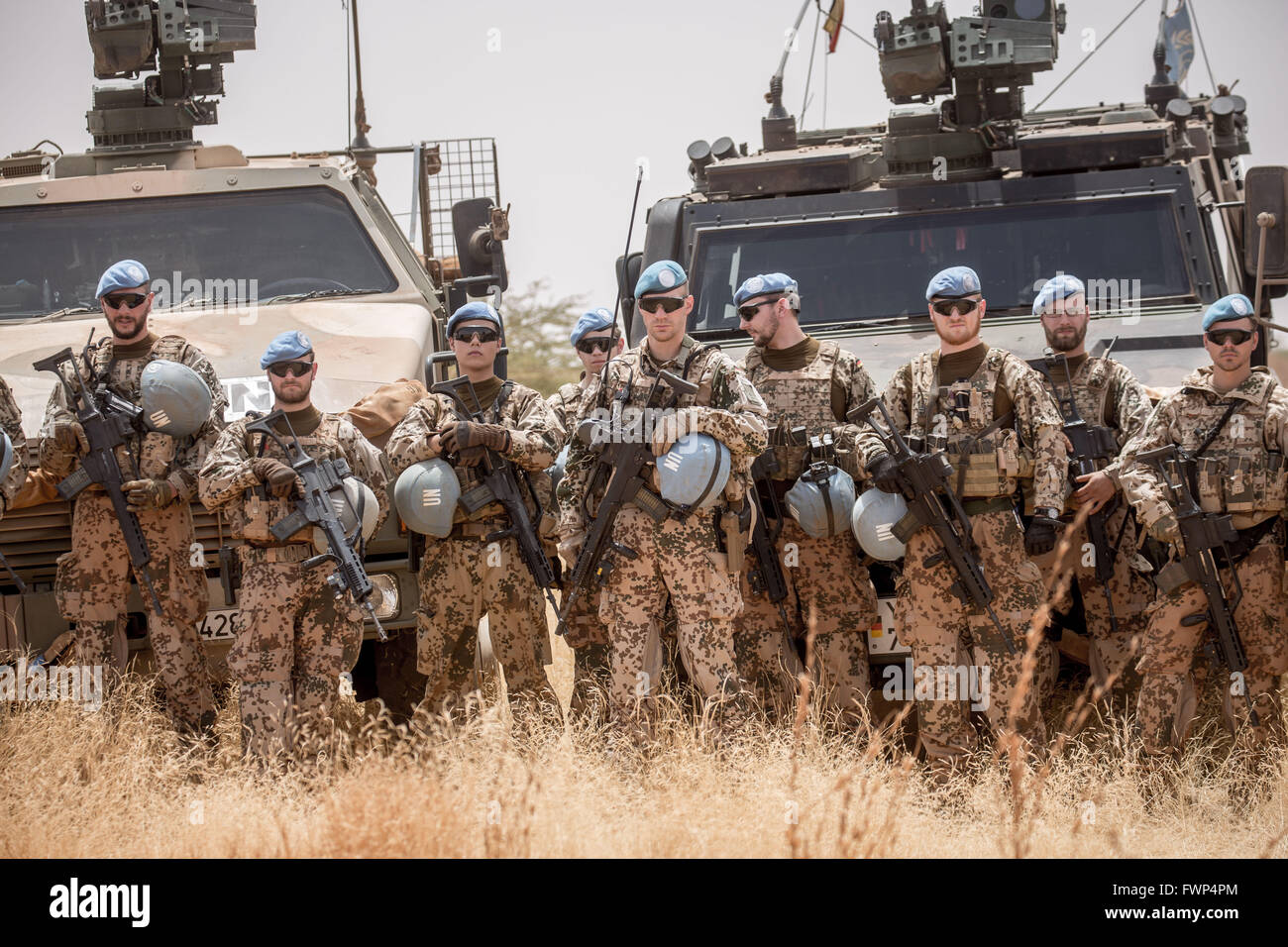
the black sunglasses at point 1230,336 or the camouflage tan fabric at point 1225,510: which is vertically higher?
the black sunglasses at point 1230,336

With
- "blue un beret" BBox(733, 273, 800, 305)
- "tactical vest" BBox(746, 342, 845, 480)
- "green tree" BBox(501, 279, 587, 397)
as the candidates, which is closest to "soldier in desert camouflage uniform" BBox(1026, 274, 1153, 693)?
"tactical vest" BBox(746, 342, 845, 480)

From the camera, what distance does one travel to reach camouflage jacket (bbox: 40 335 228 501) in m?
5.98

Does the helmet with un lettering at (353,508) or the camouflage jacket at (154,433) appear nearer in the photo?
the helmet with un lettering at (353,508)

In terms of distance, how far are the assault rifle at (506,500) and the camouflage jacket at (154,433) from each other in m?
0.91

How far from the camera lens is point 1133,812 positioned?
5227mm

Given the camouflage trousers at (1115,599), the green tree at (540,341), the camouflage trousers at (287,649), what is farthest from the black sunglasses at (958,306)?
the green tree at (540,341)

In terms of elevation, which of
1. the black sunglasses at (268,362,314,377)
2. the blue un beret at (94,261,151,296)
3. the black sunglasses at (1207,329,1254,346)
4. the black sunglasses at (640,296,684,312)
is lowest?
the black sunglasses at (1207,329,1254,346)

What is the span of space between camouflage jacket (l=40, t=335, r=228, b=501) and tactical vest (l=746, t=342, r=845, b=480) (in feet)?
7.04

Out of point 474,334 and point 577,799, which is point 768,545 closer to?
point 474,334

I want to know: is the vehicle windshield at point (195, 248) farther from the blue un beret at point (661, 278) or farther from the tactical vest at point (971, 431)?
the tactical vest at point (971, 431)

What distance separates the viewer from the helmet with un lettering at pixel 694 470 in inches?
213

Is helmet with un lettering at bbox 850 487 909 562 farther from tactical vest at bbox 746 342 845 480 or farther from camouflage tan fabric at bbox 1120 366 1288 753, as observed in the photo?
camouflage tan fabric at bbox 1120 366 1288 753

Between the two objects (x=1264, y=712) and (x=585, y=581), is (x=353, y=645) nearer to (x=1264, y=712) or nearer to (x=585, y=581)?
(x=585, y=581)

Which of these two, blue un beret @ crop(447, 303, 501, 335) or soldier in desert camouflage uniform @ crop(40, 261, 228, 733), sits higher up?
blue un beret @ crop(447, 303, 501, 335)
